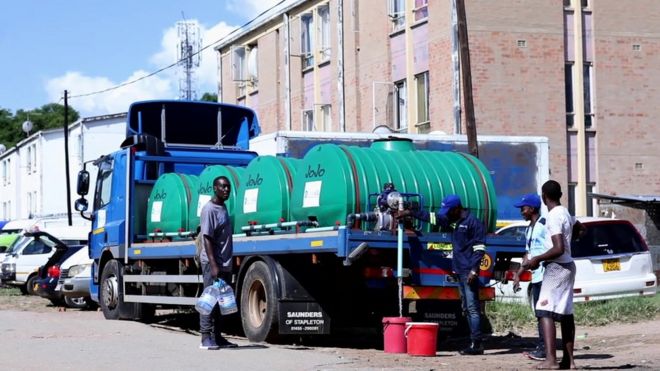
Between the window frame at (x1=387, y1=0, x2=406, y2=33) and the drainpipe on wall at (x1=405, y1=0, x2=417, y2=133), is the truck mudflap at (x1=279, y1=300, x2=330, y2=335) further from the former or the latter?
the window frame at (x1=387, y1=0, x2=406, y2=33)

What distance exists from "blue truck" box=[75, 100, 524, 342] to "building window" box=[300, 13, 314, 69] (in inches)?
878

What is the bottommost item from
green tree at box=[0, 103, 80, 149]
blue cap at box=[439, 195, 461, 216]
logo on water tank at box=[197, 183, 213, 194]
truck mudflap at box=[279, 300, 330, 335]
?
truck mudflap at box=[279, 300, 330, 335]

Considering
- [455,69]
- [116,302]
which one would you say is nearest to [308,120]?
[455,69]

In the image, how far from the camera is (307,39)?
1679 inches

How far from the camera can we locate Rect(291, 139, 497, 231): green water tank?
551 inches

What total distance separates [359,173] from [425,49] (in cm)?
2035

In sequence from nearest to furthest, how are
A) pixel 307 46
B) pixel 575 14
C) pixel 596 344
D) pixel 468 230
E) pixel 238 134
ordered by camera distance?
pixel 468 230, pixel 596 344, pixel 238 134, pixel 575 14, pixel 307 46

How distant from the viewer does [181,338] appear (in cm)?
1546

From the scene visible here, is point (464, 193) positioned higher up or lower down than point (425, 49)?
lower down

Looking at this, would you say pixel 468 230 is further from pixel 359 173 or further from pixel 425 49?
pixel 425 49

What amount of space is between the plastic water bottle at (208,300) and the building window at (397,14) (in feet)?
73.3

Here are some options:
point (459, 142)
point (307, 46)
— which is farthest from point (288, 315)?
point (307, 46)

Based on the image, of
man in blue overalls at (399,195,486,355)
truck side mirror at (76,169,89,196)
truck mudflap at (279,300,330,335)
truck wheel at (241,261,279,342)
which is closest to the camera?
man in blue overalls at (399,195,486,355)

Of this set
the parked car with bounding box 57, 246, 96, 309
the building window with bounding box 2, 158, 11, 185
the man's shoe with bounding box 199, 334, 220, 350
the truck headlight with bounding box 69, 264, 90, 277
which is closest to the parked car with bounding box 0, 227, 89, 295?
the parked car with bounding box 57, 246, 96, 309
